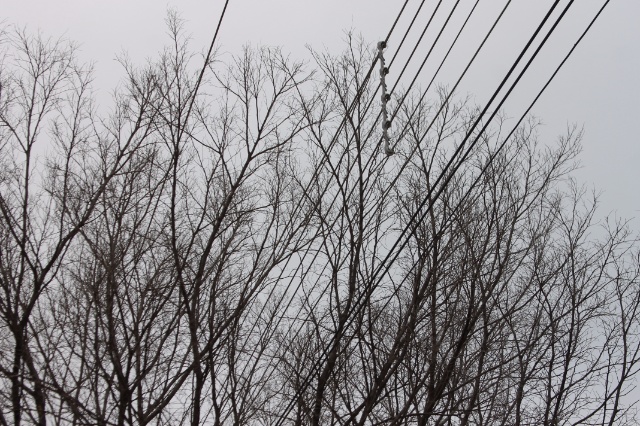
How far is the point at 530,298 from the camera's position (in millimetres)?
10680

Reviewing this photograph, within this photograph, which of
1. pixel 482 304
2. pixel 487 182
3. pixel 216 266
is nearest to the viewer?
pixel 216 266

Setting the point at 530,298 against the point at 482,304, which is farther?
the point at 530,298

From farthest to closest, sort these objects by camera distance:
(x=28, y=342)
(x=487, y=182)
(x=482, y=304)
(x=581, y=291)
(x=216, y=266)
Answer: (x=581, y=291) → (x=487, y=182) → (x=482, y=304) → (x=216, y=266) → (x=28, y=342)

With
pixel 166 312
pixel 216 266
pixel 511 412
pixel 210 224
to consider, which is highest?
pixel 210 224

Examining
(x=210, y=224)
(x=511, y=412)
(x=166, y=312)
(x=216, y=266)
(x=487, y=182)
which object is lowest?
(x=511, y=412)

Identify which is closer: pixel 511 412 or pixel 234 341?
pixel 234 341

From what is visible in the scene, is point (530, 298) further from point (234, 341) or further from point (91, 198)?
point (91, 198)

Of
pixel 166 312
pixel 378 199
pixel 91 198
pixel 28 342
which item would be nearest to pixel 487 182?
pixel 378 199

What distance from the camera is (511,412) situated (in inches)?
384

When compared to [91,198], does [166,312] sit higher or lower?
lower

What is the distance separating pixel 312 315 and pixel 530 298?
12.5ft

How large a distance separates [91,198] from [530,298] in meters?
6.79

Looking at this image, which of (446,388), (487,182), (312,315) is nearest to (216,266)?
(312,315)

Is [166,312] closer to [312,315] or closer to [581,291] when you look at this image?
[312,315]
